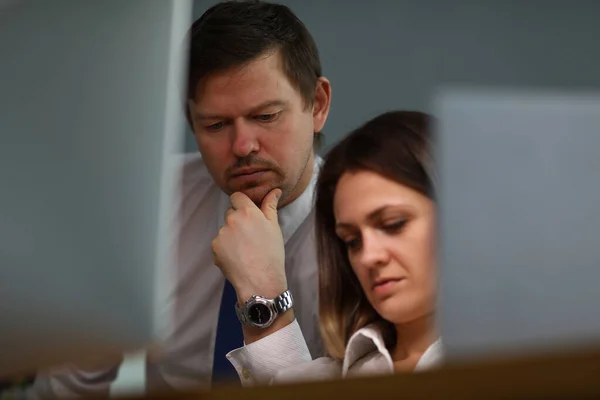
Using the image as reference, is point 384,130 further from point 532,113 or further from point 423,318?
point 532,113

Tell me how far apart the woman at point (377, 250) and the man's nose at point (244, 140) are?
0.40 ft

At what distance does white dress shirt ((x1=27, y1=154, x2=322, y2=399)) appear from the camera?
135cm

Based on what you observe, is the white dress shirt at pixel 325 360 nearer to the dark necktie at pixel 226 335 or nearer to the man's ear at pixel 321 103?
the dark necktie at pixel 226 335

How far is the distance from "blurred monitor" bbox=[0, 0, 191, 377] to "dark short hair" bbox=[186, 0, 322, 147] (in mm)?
481

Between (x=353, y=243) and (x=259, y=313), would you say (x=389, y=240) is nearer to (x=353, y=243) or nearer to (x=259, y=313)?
(x=353, y=243)

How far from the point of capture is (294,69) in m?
1.39

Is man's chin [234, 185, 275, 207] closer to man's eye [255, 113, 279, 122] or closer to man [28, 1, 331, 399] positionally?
man [28, 1, 331, 399]

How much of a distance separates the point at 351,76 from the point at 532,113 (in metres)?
0.50

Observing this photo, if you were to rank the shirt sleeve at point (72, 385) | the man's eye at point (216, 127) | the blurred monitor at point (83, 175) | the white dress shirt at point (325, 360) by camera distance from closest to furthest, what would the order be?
the blurred monitor at point (83, 175) < the shirt sleeve at point (72, 385) < the white dress shirt at point (325, 360) < the man's eye at point (216, 127)

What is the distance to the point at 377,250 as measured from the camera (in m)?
1.33

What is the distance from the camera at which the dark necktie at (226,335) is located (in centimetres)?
136

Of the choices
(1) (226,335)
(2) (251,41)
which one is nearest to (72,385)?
(1) (226,335)

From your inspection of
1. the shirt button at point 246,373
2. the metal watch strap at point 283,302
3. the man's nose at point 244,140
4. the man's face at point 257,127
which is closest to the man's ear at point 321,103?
the man's face at point 257,127

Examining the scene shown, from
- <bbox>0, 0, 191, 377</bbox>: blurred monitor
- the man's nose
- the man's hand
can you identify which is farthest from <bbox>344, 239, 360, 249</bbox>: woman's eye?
<bbox>0, 0, 191, 377</bbox>: blurred monitor
